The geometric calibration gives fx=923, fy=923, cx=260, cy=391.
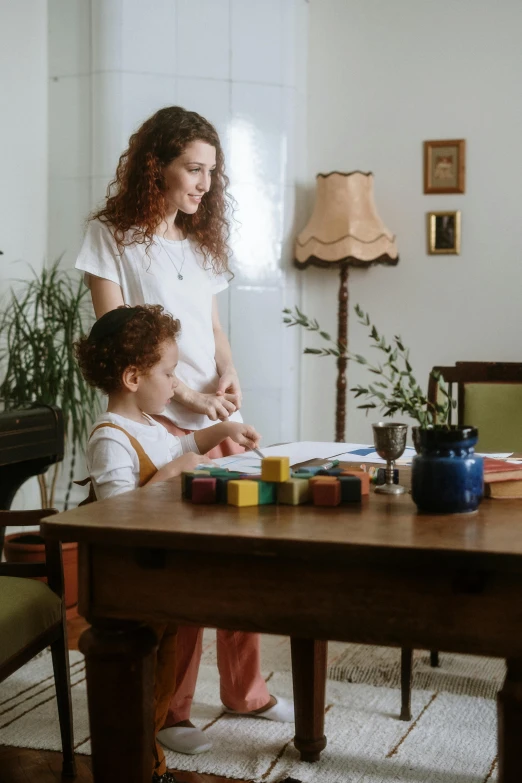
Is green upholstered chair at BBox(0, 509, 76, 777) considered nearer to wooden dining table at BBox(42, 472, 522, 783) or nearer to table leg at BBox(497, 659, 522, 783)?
wooden dining table at BBox(42, 472, 522, 783)

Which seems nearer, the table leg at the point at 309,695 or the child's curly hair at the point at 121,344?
the child's curly hair at the point at 121,344

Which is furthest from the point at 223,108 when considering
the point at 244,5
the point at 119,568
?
the point at 119,568

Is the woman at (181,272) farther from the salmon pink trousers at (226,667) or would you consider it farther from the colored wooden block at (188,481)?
the colored wooden block at (188,481)

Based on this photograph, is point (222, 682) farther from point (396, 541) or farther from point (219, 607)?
point (396, 541)

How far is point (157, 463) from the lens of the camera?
1.96 meters

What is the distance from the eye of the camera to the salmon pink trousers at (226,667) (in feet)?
7.46

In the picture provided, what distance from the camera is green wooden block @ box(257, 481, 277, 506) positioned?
148 cm

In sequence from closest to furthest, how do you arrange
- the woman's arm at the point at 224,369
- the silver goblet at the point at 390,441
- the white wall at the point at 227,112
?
the silver goblet at the point at 390,441, the woman's arm at the point at 224,369, the white wall at the point at 227,112

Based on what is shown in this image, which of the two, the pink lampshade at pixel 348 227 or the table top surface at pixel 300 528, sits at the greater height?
the pink lampshade at pixel 348 227

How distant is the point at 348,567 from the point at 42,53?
3.55 metres

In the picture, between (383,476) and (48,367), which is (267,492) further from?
(48,367)

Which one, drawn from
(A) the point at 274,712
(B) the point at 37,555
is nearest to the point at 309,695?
(A) the point at 274,712

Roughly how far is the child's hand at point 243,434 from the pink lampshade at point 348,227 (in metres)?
2.27

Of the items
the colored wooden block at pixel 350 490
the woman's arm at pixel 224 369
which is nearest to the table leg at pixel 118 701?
the colored wooden block at pixel 350 490
